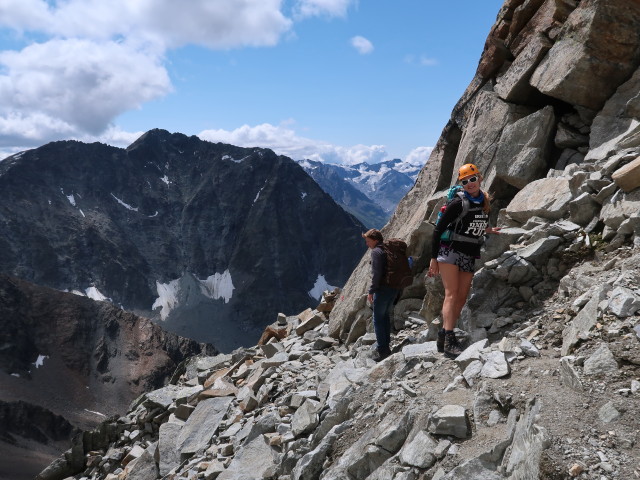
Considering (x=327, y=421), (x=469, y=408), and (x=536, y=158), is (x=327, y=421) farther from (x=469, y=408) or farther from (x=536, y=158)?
(x=536, y=158)

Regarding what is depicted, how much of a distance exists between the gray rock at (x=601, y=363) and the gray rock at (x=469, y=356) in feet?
6.82

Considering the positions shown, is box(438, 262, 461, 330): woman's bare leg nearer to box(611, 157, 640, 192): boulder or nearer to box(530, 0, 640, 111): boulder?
box(611, 157, 640, 192): boulder

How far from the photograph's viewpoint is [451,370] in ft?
29.5

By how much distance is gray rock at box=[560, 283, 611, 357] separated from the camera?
746cm

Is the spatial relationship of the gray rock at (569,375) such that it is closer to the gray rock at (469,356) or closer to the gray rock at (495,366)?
the gray rock at (495,366)

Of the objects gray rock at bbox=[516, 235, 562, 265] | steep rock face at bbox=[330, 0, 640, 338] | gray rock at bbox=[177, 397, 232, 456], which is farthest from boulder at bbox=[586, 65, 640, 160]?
gray rock at bbox=[177, 397, 232, 456]

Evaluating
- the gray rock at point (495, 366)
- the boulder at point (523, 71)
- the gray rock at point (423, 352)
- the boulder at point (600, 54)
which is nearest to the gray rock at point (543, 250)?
the gray rock at point (423, 352)

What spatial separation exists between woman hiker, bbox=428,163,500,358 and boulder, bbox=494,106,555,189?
191 inches

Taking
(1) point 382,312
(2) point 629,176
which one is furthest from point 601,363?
(1) point 382,312

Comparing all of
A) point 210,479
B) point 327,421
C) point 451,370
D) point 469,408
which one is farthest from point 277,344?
point 469,408

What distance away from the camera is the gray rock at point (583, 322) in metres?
7.46

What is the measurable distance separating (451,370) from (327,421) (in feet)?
8.77

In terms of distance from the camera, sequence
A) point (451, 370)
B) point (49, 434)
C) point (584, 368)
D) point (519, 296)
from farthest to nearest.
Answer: point (49, 434), point (519, 296), point (451, 370), point (584, 368)

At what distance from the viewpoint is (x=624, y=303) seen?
7.21 meters
